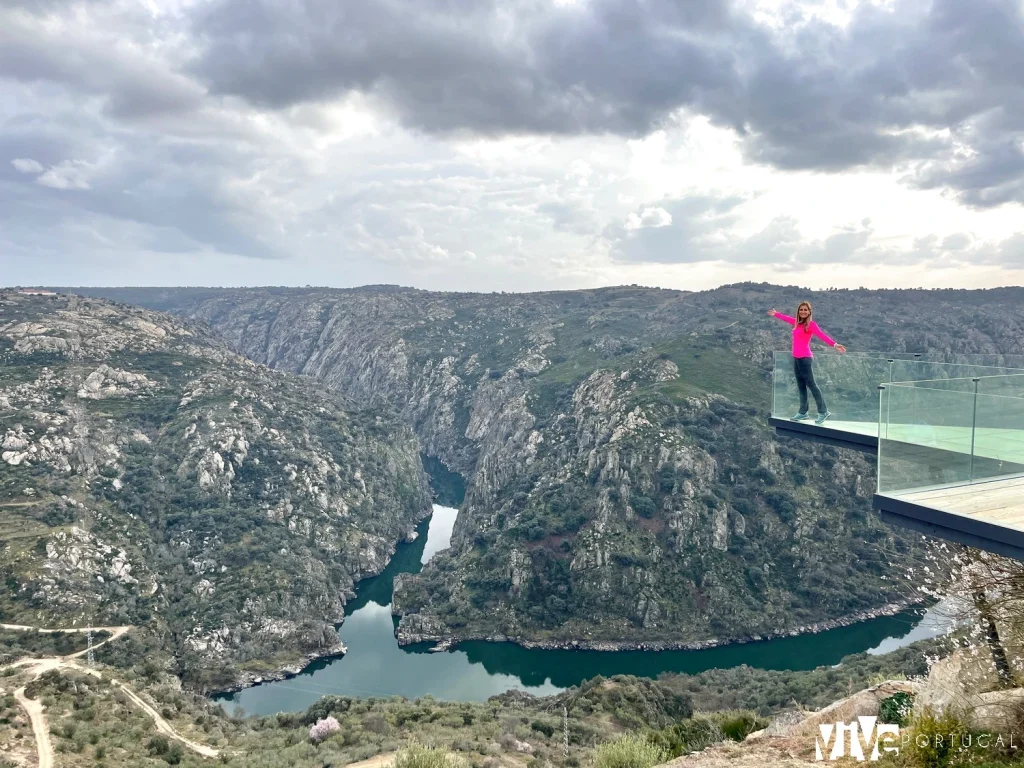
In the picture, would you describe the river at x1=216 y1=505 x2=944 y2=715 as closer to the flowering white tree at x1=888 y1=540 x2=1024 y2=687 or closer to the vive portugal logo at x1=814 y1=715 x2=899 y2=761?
the vive portugal logo at x1=814 y1=715 x2=899 y2=761

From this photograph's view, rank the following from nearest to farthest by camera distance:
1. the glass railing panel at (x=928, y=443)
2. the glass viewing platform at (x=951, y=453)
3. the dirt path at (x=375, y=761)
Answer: the glass viewing platform at (x=951, y=453) < the glass railing panel at (x=928, y=443) < the dirt path at (x=375, y=761)

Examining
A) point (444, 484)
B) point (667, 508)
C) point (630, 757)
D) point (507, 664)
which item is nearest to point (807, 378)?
point (630, 757)

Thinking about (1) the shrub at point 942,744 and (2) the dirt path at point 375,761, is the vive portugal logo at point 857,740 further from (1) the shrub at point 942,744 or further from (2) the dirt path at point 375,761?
(2) the dirt path at point 375,761

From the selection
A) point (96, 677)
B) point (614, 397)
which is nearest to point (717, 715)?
point (96, 677)

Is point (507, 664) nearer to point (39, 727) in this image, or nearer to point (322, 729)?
point (322, 729)

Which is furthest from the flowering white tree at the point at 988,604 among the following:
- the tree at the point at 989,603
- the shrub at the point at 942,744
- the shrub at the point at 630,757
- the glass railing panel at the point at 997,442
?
the shrub at the point at 630,757
